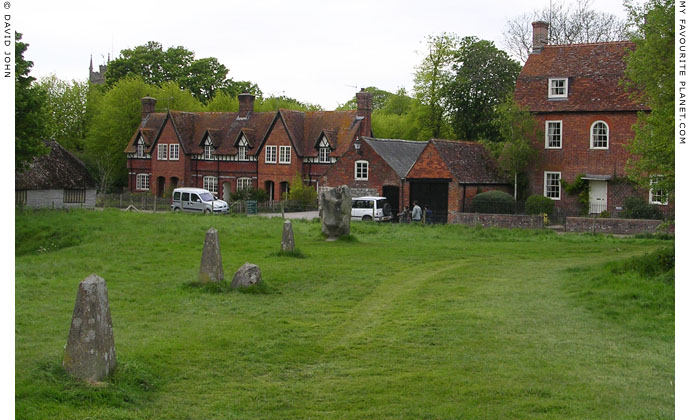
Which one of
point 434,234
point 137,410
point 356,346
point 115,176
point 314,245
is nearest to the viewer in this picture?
point 137,410

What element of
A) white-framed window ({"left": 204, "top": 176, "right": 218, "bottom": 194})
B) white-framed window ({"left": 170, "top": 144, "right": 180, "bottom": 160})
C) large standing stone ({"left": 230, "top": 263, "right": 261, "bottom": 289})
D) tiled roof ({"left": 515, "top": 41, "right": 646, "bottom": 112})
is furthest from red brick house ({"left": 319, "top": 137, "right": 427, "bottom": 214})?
large standing stone ({"left": 230, "top": 263, "right": 261, "bottom": 289})

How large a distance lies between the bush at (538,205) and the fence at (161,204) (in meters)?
15.6

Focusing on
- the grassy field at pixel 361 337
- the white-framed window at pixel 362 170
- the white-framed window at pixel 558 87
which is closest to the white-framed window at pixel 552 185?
the white-framed window at pixel 558 87

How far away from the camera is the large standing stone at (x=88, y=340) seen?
936cm

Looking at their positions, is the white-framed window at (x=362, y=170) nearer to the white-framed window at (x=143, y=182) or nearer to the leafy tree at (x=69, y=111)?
the white-framed window at (x=143, y=182)

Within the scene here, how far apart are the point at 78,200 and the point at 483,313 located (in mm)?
40592

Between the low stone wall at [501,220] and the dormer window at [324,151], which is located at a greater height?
the dormer window at [324,151]

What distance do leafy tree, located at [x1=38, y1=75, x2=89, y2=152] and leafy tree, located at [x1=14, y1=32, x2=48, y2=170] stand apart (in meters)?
43.3

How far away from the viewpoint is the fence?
51.8 m

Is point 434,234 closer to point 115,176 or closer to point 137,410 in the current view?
point 137,410

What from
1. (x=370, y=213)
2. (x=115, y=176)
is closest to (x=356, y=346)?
(x=370, y=213)
